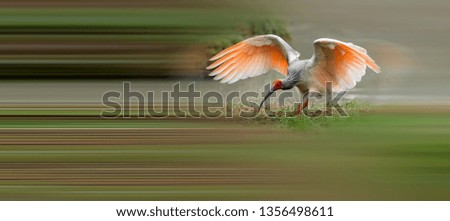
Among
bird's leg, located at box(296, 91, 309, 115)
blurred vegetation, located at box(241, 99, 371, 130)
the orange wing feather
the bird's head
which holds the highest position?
the orange wing feather

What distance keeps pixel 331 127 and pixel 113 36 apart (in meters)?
0.91


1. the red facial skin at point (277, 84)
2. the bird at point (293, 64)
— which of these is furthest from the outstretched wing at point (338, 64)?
the red facial skin at point (277, 84)

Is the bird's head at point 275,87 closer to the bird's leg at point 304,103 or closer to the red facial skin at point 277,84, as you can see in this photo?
the red facial skin at point 277,84

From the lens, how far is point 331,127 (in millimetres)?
2379

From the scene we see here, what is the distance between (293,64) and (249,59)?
0.58 feet

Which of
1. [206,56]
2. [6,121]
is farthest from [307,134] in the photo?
[6,121]

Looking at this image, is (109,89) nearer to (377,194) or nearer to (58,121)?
(58,121)

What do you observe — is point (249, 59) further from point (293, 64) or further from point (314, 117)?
point (314, 117)

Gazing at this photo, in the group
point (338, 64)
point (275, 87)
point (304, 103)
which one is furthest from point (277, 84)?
point (338, 64)

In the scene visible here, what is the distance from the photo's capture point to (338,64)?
2.35 m

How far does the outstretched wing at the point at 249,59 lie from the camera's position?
2.38 m

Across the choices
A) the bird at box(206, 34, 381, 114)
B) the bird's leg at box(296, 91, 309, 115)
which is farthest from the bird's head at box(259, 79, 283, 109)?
the bird's leg at box(296, 91, 309, 115)

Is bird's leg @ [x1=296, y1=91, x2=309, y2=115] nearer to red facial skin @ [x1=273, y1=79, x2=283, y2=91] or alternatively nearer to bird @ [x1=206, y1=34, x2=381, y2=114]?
bird @ [x1=206, y1=34, x2=381, y2=114]

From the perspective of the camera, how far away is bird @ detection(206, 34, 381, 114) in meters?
2.33
